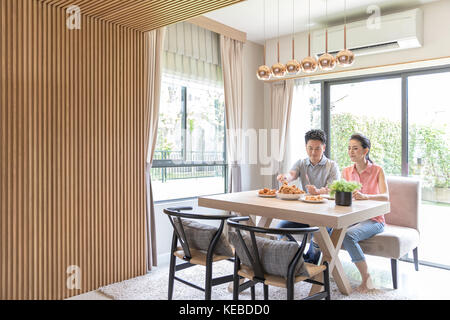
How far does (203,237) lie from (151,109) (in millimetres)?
1657

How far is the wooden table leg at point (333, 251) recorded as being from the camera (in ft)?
8.36

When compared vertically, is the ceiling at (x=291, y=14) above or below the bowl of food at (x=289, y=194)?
above

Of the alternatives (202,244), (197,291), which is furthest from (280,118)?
(202,244)

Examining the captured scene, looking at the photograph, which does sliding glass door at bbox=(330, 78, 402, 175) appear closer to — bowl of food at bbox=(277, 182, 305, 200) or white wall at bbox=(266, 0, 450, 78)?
white wall at bbox=(266, 0, 450, 78)

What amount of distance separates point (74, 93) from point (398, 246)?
284cm

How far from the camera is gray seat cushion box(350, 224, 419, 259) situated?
9.45 feet

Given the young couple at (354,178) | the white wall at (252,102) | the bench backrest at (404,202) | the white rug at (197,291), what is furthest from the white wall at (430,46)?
the white rug at (197,291)

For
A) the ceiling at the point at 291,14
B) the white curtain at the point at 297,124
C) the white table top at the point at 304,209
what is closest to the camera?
the white table top at the point at 304,209

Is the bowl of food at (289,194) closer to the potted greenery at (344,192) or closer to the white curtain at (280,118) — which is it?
the potted greenery at (344,192)

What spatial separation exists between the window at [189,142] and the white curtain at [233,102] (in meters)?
0.10

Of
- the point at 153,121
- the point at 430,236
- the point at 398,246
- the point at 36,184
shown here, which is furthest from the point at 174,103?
the point at 430,236

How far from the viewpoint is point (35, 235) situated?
256 centimetres

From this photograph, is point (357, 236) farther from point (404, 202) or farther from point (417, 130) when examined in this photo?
point (417, 130)

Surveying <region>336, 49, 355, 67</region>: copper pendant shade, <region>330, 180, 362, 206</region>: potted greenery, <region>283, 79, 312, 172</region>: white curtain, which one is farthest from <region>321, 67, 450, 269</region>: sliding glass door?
<region>330, 180, 362, 206</region>: potted greenery
